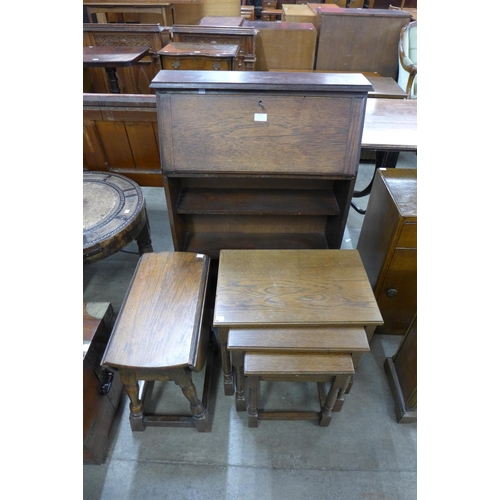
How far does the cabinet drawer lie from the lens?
1409 millimetres

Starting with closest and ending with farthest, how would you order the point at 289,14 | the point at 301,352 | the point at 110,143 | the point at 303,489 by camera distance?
the point at 301,352, the point at 303,489, the point at 110,143, the point at 289,14

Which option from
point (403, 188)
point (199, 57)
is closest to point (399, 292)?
point (403, 188)

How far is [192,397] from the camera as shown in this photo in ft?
4.41

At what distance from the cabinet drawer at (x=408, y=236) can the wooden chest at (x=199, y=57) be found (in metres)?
2.06

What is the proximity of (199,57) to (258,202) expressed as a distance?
5.65 ft

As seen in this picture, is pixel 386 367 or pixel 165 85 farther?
pixel 386 367

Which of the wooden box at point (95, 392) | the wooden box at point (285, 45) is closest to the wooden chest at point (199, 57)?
the wooden box at point (285, 45)

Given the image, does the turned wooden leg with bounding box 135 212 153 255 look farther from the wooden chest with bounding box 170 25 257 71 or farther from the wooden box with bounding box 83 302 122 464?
the wooden chest with bounding box 170 25 257 71

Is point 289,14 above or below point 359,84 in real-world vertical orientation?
above

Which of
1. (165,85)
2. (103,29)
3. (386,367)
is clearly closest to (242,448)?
(386,367)

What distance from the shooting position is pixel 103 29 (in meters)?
3.26

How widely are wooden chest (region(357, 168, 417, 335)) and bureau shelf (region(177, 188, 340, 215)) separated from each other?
0.23 meters

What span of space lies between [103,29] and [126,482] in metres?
3.86

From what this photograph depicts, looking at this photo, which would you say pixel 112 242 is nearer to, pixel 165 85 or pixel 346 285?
pixel 165 85
